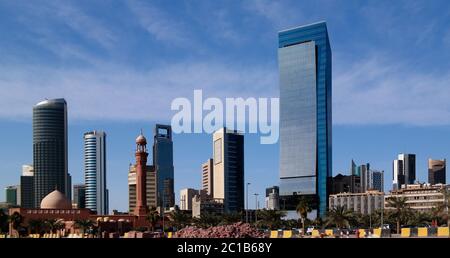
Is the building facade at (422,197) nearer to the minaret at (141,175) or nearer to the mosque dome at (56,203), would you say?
the minaret at (141,175)

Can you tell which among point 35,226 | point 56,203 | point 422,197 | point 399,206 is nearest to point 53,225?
point 35,226

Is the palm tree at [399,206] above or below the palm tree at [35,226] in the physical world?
above

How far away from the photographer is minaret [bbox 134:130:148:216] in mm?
145750

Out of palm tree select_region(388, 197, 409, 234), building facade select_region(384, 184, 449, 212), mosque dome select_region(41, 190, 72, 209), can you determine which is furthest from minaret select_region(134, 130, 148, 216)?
building facade select_region(384, 184, 449, 212)

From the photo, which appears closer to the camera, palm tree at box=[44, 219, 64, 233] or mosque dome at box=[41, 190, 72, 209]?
palm tree at box=[44, 219, 64, 233]

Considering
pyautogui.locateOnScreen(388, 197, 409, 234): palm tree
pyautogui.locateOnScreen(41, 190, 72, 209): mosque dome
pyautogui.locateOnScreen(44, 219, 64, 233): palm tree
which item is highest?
pyautogui.locateOnScreen(388, 197, 409, 234): palm tree

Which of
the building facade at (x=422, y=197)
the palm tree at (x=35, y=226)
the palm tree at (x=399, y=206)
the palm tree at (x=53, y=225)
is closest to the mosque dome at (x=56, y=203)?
the palm tree at (x=53, y=225)

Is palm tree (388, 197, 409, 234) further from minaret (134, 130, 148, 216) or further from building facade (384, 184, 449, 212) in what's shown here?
building facade (384, 184, 449, 212)

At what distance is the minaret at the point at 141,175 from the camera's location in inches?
5738

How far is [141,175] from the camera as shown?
147 m

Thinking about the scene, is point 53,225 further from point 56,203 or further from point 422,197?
point 422,197

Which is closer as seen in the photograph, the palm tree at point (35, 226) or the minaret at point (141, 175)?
the palm tree at point (35, 226)
